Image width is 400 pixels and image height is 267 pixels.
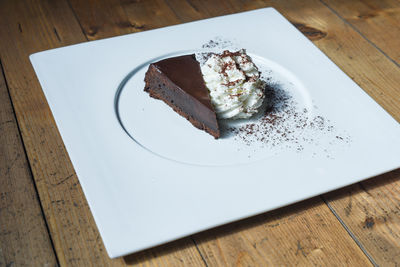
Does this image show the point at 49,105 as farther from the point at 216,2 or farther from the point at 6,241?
the point at 216,2

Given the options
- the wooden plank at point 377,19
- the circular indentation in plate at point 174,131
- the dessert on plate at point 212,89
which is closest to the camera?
the circular indentation in plate at point 174,131

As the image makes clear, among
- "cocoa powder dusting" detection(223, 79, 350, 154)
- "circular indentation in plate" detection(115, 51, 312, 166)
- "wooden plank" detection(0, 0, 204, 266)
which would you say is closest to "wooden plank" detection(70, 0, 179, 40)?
"wooden plank" detection(0, 0, 204, 266)

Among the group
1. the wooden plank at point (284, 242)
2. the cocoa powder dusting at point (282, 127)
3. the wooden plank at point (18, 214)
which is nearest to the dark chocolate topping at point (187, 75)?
the cocoa powder dusting at point (282, 127)

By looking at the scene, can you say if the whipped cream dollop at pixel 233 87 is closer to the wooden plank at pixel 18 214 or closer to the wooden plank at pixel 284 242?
the wooden plank at pixel 284 242

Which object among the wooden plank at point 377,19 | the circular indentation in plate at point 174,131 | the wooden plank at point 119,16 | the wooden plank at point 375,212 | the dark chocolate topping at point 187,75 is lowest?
the wooden plank at point 119,16

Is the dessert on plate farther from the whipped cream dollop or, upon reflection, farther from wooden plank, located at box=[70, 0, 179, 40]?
wooden plank, located at box=[70, 0, 179, 40]

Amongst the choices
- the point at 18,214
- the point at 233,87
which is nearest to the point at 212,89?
the point at 233,87

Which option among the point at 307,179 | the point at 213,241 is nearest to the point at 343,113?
the point at 307,179
